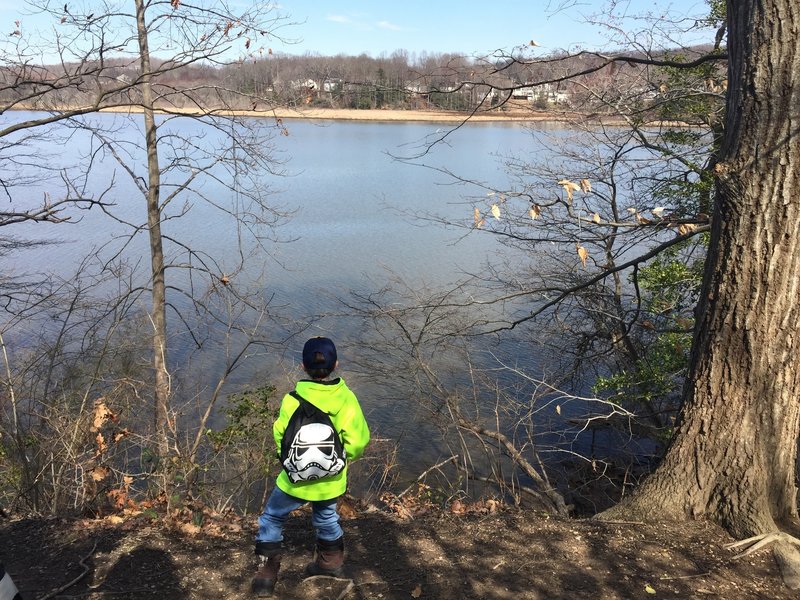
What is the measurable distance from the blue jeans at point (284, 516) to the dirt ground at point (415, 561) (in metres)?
0.29

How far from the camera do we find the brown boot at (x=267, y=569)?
3389mm

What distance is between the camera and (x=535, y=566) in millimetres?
3650

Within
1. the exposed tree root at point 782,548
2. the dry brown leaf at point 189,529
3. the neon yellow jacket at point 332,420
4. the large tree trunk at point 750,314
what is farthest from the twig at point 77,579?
the exposed tree root at point 782,548

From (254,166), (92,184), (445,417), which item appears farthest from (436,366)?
(92,184)

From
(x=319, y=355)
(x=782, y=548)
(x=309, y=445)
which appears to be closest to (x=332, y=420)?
(x=309, y=445)

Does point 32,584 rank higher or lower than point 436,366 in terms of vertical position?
higher

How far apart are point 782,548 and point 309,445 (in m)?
2.70

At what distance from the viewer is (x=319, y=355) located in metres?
3.26

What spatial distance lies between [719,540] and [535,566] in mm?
1116

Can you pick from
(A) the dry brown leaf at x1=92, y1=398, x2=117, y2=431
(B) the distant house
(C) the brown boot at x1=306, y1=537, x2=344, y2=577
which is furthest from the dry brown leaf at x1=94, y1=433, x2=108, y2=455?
(B) the distant house

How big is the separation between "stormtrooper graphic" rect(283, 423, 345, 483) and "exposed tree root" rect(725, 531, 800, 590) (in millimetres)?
2345

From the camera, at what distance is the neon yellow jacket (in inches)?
128

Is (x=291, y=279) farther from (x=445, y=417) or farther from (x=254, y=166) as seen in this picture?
(x=445, y=417)

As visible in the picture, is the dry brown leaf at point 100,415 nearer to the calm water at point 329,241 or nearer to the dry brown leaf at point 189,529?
the dry brown leaf at point 189,529
